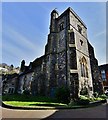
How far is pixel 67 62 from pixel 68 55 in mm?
1216

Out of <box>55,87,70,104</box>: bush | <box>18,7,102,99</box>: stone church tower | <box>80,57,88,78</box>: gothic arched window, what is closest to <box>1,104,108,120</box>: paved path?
<box>55,87,70,104</box>: bush

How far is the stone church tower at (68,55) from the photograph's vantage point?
62.8ft

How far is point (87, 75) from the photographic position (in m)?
22.7

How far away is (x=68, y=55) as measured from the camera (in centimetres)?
2052

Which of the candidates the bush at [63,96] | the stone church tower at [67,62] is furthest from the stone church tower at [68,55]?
the bush at [63,96]

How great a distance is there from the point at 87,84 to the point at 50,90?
6.69 metres

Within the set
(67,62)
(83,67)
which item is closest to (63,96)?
(67,62)

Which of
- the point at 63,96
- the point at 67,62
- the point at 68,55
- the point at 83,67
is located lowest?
the point at 63,96

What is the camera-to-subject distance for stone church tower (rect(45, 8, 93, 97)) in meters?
→ 19.1

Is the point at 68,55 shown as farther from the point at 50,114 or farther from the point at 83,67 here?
the point at 50,114

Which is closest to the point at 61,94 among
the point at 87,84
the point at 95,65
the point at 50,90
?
the point at 50,90

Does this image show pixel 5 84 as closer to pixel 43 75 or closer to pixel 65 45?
pixel 43 75

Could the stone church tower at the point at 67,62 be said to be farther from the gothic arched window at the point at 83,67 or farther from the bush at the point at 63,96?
the bush at the point at 63,96

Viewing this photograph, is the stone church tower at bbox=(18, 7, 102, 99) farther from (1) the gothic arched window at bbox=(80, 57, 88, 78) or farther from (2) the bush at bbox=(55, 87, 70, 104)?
(2) the bush at bbox=(55, 87, 70, 104)
